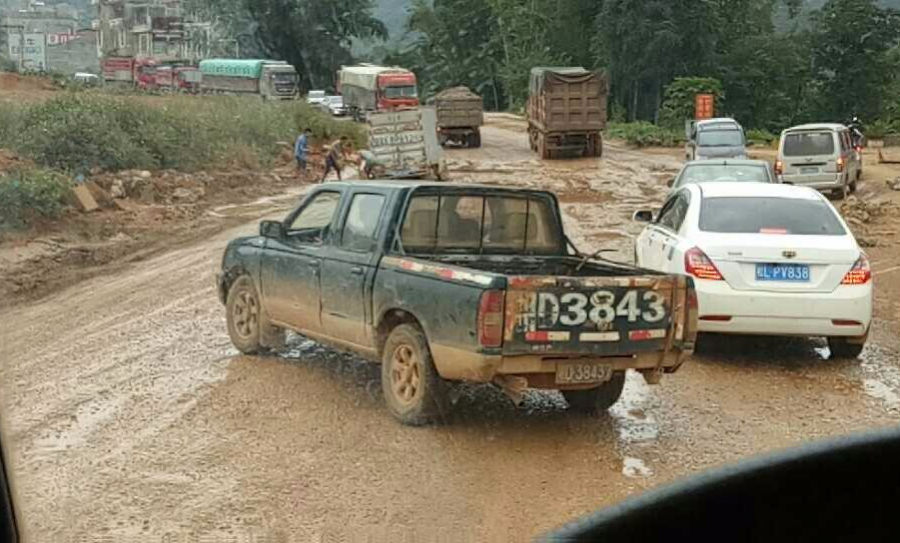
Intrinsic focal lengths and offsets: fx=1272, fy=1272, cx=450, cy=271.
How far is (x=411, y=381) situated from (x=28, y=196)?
985 centimetres

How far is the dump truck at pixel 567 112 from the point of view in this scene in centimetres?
2473

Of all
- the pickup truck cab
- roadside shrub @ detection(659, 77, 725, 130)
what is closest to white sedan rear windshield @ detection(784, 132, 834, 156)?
roadside shrub @ detection(659, 77, 725, 130)

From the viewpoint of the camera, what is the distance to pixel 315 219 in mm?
8062

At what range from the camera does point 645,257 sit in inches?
402

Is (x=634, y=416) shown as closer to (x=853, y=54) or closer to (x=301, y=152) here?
(x=301, y=152)

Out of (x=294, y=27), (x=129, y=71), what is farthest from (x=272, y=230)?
(x=294, y=27)

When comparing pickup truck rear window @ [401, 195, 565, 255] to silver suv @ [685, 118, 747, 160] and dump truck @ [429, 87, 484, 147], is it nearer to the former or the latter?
silver suv @ [685, 118, 747, 160]

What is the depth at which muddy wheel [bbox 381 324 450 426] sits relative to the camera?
6570mm

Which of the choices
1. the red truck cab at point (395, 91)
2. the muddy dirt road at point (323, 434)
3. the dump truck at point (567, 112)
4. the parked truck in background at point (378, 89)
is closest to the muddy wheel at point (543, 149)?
the dump truck at point (567, 112)

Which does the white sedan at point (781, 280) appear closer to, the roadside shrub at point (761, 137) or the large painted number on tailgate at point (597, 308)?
the large painted number on tailgate at point (597, 308)

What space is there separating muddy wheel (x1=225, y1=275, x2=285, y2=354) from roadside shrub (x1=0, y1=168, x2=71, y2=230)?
7.15 metres

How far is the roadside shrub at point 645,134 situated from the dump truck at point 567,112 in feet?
1.73

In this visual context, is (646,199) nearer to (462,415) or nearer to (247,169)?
(247,169)

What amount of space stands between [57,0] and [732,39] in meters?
11.8
